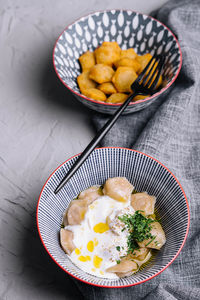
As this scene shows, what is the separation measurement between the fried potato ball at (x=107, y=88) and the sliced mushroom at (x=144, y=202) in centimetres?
53

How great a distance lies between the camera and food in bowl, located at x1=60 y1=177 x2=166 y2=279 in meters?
1.12

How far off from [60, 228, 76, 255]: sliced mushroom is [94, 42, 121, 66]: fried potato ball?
848 mm

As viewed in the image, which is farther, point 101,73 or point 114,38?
point 114,38

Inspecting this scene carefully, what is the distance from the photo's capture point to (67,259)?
1.13 m

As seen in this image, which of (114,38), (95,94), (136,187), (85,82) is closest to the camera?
(136,187)

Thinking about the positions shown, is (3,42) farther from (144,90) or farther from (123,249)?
(123,249)

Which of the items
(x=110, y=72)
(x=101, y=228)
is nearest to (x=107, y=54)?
(x=110, y=72)

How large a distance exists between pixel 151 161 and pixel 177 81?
0.60 m

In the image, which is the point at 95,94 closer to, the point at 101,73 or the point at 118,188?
the point at 101,73

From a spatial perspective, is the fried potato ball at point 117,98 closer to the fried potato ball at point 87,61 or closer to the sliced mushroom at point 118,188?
the fried potato ball at point 87,61

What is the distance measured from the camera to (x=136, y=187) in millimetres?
1328

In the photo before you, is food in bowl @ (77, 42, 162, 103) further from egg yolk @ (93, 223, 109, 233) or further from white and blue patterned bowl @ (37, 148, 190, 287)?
egg yolk @ (93, 223, 109, 233)

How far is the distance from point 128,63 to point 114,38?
30cm

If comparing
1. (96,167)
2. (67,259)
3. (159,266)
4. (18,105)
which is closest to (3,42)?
(18,105)
